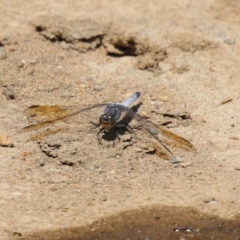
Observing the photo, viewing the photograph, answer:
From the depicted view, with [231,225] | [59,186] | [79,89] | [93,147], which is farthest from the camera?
[79,89]

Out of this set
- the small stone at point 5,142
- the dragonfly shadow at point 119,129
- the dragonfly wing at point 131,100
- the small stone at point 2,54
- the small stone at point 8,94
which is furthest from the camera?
the small stone at point 2,54

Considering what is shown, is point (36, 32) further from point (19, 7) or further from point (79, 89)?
point (79, 89)

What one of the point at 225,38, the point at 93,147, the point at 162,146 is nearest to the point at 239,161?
the point at 162,146

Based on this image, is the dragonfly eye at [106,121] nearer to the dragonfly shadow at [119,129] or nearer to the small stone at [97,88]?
the dragonfly shadow at [119,129]

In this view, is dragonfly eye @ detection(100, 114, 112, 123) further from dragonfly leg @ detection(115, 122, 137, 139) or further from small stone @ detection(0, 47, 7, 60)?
small stone @ detection(0, 47, 7, 60)

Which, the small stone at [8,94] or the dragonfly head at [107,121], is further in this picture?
the small stone at [8,94]

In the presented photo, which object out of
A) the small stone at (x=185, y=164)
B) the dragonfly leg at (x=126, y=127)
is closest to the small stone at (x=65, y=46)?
the dragonfly leg at (x=126, y=127)

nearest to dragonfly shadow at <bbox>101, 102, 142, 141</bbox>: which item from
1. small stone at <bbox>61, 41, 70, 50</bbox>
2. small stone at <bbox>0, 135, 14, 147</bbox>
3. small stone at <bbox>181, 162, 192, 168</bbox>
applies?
small stone at <bbox>181, 162, 192, 168</bbox>
